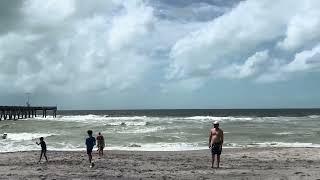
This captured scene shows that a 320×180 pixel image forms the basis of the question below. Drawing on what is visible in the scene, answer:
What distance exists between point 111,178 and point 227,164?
5.19 m

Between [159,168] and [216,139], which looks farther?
[159,168]

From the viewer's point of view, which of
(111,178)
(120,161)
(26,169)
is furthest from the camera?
(120,161)

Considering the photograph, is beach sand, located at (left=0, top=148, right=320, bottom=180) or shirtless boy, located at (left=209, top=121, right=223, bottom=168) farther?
shirtless boy, located at (left=209, top=121, right=223, bottom=168)

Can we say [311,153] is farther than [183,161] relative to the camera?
Yes

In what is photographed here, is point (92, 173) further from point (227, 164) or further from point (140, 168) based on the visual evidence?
point (227, 164)

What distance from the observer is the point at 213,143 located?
16078 millimetres

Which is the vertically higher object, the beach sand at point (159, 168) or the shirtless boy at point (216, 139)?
the shirtless boy at point (216, 139)

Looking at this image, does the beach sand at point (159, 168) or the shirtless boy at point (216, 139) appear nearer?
the beach sand at point (159, 168)

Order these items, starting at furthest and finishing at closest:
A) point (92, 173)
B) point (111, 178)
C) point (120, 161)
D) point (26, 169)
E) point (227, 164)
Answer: point (120, 161), point (227, 164), point (26, 169), point (92, 173), point (111, 178)

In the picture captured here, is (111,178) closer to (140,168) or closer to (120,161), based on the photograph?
(140,168)

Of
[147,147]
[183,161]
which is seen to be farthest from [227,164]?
[147,147]

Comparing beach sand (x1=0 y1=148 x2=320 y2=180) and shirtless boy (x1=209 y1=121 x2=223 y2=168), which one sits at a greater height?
shirtless boy (x1=209 y1=121 x2=223 y2=168)

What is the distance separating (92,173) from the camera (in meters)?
15.8

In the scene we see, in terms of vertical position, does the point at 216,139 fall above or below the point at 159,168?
above
